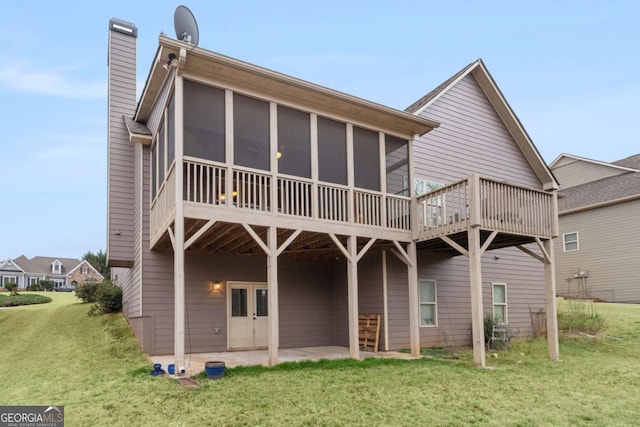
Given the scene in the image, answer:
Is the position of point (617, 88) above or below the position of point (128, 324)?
above

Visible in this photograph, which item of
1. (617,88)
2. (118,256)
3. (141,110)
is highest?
(617,88)

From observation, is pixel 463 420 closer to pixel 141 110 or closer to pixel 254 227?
pixel 254 227

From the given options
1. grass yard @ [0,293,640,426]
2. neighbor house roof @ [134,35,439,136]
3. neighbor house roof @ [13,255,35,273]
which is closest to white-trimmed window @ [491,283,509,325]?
grass yard @ [0,293,640,426]

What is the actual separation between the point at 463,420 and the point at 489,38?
37114mm

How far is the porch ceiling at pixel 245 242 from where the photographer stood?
372 inches

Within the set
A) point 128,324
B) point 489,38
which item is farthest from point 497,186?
point 489,38

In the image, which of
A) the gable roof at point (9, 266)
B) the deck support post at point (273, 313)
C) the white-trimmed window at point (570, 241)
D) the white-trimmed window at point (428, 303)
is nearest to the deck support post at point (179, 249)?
the deck support post at point (273, 313)

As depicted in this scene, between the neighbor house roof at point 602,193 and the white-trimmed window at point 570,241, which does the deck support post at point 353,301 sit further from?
the white-trimmed window at point 570,241

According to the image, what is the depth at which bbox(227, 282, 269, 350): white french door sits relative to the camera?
1177 centimetres

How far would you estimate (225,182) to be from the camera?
8727 mm

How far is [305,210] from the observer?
9.88 metres

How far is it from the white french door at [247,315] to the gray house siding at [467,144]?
5341 mm

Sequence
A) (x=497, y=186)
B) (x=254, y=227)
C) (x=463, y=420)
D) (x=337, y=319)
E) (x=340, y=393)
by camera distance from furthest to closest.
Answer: (x=337, y=319) < (x=497, y=186) < (x=254, y=227) < (x=340, y=393) < (x=463, y=420)

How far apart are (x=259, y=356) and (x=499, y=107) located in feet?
33.8
